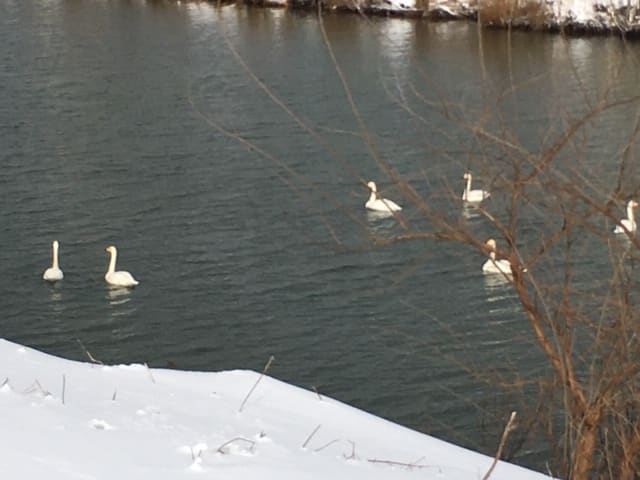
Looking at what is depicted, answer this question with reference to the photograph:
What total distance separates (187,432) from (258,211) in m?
13.3

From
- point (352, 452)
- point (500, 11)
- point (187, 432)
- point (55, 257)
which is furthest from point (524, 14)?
point (187, 432)

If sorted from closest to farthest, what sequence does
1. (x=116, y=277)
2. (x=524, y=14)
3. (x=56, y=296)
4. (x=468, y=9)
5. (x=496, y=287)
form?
1. (x=56, y=296)
2. (x=116, y=277)
3. (x=496, y=287)
4. (x=524, y=14)
5. (x=468, y=9)

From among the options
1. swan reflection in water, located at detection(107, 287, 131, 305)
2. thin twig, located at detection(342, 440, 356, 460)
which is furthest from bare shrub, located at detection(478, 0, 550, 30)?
thin twig, located at detection(342, 440, 356, 460)

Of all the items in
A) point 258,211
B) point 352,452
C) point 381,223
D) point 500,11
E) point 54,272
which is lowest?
point 381,223

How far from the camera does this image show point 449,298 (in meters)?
14.9

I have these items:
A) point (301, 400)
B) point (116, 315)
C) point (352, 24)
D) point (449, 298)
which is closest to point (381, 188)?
point (449, 298)

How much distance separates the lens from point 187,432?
455cm

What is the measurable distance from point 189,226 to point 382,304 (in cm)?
360

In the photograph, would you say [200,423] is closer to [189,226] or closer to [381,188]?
[189,226]

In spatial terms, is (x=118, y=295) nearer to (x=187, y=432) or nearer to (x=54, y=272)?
(x=54, y=272)

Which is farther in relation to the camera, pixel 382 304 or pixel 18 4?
pixel 18 4

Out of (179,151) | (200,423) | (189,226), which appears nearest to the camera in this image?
(200,423)

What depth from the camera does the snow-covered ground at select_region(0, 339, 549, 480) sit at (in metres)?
4.14

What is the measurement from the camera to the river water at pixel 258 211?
12992 millimetres
